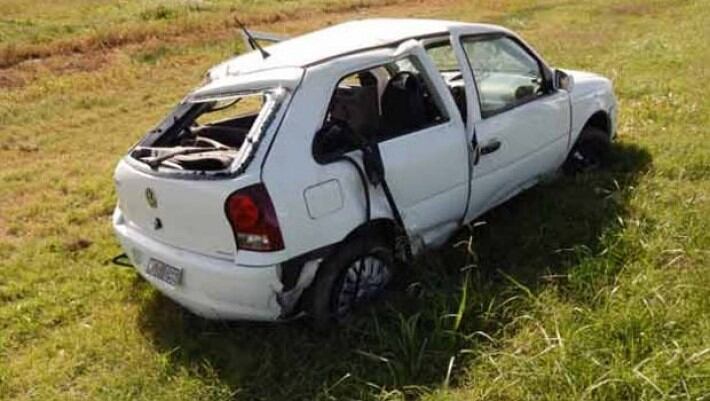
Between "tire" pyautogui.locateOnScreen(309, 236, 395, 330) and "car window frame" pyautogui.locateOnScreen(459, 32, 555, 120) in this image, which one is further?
"car window frame" pyautogui.locateOnScreen(459, 32, 555, 120)

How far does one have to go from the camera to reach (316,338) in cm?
369

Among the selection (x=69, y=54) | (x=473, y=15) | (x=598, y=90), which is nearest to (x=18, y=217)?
(x=598, y=90)

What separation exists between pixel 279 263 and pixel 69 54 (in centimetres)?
1348

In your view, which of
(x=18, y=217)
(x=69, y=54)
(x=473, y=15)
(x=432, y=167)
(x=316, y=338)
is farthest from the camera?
(x=473, y=15)

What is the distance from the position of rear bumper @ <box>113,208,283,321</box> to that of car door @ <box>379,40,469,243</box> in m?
0.91

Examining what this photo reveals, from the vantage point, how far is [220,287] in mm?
3438

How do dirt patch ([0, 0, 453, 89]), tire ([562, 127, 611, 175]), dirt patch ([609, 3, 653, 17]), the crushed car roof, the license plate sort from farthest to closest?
dirt patch ([609, 3, 653, 17]), dirt patch ([0, 0, 453, 89]), tire ([562, 127, 611, 175]), the crushed car roof, the license plate

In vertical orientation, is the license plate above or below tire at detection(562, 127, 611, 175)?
above

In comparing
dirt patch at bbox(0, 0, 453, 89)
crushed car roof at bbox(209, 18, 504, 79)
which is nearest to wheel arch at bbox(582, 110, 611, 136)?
crushed car roof at bbox(209, 18, 504, 79)

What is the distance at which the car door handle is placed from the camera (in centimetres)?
429

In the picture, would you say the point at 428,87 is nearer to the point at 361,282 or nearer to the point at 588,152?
the point at 361,282

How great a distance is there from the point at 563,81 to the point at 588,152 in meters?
0.73

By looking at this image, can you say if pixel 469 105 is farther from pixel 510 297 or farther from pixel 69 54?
pixel 69 54

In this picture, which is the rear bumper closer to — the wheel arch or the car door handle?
the car door handle
